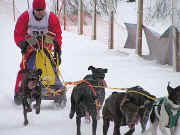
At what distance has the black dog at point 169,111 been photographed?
3.12m

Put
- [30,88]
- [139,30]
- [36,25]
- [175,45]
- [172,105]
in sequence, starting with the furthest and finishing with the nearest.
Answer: [139,30]
[175,45]
[36,25]
[30,88]
[172,105]

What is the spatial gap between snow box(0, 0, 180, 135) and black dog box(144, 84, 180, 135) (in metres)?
0.77

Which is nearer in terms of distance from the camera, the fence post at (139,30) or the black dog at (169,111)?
the black dog at (169,111)

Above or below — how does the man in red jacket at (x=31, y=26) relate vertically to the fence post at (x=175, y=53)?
above

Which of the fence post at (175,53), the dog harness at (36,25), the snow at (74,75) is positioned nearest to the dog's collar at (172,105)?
the snow at (74,75)

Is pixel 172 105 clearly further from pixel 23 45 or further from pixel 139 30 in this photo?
pixel 139 30

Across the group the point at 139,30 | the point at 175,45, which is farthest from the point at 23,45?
the point at 139,30

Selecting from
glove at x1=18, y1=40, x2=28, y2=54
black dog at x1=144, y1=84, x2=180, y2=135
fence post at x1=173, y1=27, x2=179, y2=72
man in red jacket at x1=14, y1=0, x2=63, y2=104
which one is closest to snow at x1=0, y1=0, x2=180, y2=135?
fence post at x1=173, y1=27, x2=179, y2=72

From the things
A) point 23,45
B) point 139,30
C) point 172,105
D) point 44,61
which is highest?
point 139,30

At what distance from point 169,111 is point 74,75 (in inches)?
231

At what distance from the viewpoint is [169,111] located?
125 inches

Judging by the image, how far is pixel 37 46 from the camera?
4867 mm

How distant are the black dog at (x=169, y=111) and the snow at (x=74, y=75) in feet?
2.52

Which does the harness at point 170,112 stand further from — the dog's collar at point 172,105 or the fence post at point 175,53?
the fence post at point 175,53
